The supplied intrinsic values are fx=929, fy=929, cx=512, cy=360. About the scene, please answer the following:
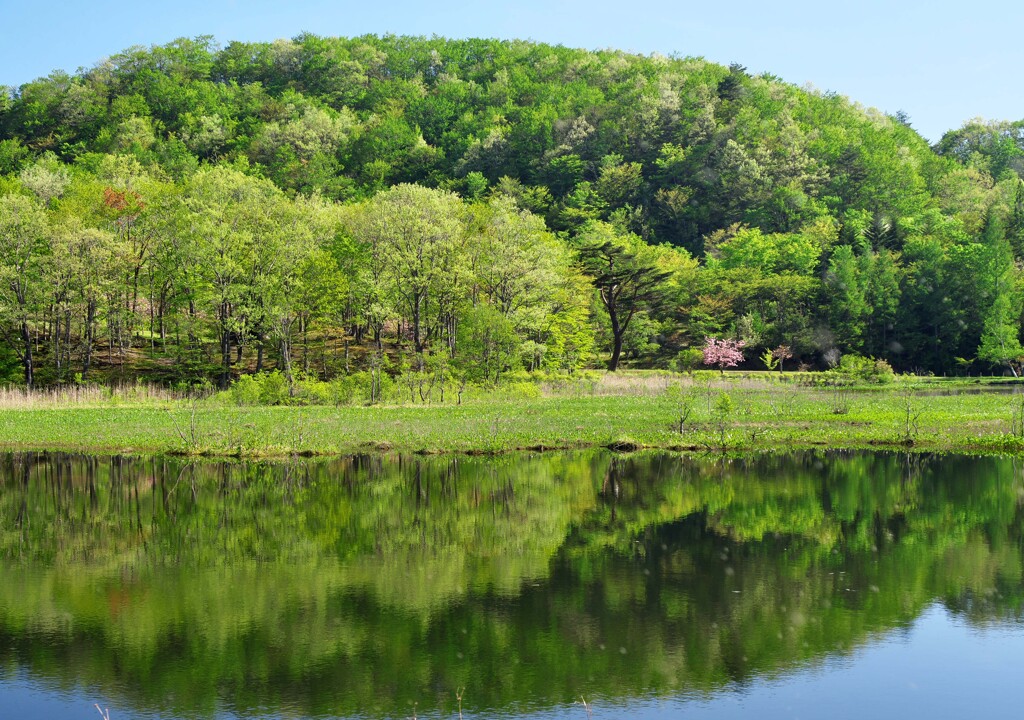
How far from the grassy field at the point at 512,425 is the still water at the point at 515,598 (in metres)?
7.90

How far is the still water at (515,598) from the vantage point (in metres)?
13.6

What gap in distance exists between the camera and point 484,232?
3150 inches

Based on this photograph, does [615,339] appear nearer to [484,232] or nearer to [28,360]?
[484,232]

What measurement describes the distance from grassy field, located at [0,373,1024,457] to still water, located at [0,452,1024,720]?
790cm

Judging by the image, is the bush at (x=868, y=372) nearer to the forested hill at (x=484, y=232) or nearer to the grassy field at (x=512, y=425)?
the forested hill at (x=484, y=232)

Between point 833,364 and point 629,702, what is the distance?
9280cm

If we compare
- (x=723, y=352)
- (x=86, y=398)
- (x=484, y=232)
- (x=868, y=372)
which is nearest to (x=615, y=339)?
(x=723, y=352)

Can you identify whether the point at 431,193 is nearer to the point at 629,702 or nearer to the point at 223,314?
the point at 223,314

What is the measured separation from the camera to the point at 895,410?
167ft

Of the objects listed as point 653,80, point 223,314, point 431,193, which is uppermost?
point 653,80

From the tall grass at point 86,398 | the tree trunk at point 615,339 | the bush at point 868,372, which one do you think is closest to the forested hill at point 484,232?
the tree trunk at point 615,339

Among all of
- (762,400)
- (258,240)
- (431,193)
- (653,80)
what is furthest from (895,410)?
(653,80)

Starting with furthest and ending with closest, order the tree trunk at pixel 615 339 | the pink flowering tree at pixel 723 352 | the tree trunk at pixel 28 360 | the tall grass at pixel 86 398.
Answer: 1. the pink flowering tree at pixel 723 352
2. the tree trunk at pixel 615 339
3. the tree trunk at pixel 28 360
4. the tall grass at pixel 86 398

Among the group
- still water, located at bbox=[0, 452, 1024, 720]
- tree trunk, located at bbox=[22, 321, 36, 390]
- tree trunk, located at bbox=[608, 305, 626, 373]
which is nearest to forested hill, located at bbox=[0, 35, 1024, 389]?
tree trunk, located at bbox=[22, 321, 36, 390]
